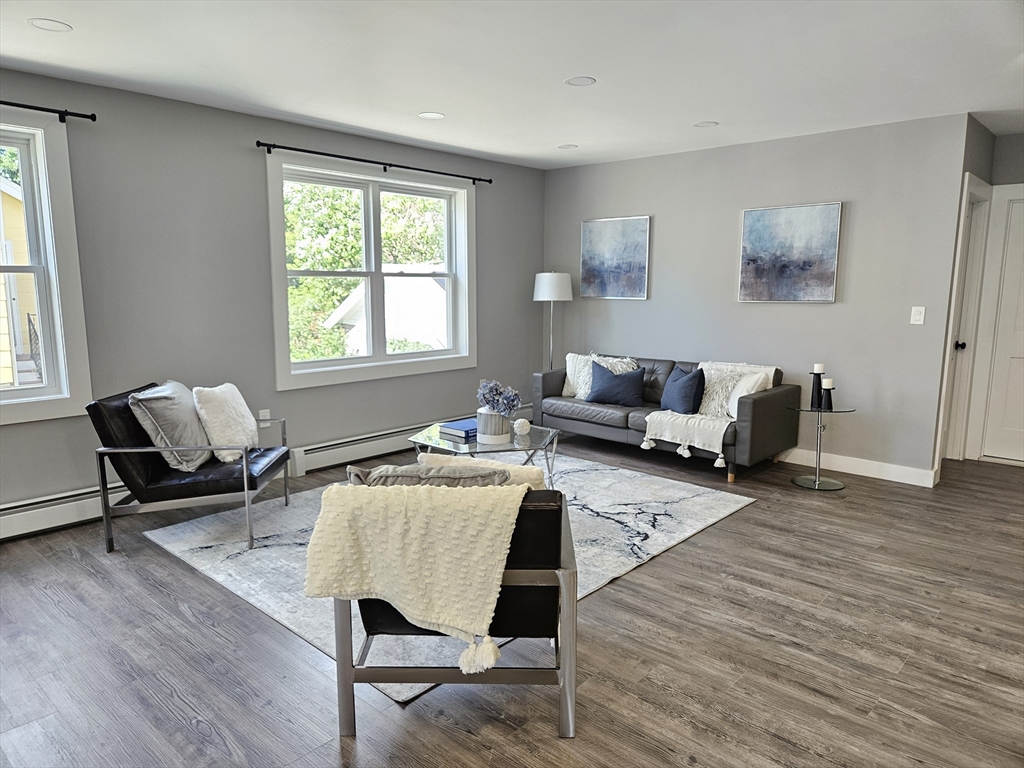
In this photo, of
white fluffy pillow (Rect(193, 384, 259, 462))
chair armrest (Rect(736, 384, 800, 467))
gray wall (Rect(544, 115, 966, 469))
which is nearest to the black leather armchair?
white fluffy pillow (Rect(193, 384, 259, 462))

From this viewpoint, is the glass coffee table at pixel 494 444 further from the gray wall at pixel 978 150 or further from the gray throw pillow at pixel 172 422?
the gray wall at pixel 978 150

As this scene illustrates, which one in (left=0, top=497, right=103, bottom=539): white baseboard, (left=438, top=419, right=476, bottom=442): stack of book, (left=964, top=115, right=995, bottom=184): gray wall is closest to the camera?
(left=0, top=497, right=103, bottom=539): white baseboard

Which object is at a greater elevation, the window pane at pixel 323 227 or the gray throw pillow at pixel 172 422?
the window pane at pixel 323 227

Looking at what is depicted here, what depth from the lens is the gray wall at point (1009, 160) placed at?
4801 millimetres

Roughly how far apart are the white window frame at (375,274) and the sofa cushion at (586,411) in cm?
94

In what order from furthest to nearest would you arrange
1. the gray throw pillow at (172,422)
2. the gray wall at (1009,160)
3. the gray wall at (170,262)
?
the gray wall at (1009,160)
the gray wall at (170,262)
the gray throw pillow at (172,422)

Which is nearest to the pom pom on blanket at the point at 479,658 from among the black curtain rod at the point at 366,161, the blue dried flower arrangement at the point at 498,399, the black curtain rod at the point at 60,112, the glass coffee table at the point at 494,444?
the glass coffee table at the point at 494,444

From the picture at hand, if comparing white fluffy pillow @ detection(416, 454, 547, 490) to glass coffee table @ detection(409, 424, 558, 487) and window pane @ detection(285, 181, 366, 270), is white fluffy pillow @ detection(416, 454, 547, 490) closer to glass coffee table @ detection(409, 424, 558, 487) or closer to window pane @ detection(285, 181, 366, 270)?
glass coffee table @ detection(409, 424, 558, 487)

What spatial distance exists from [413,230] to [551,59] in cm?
265

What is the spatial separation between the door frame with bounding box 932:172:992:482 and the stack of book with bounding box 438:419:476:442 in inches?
129

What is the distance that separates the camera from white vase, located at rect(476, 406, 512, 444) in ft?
12.9

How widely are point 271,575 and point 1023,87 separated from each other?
4.87 metres

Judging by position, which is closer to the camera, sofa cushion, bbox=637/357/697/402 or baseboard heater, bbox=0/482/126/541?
baseboard heater, bbox=0/482/126/541

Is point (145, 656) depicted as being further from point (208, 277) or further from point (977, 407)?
point (977, 407)
